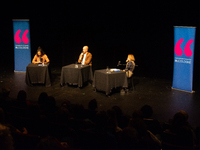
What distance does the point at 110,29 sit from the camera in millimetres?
9695

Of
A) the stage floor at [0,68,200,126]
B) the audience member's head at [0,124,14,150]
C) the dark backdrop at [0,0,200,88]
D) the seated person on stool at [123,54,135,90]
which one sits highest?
the dark backdrop at [0,0,200,88]

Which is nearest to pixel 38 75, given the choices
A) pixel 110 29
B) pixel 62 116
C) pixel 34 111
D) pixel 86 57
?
pixel 86 57

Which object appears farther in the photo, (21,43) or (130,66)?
(21,43)

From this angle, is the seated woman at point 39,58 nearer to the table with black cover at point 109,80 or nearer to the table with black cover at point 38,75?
the table with black cover at point 38,75

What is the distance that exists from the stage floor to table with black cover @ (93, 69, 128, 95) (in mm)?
212

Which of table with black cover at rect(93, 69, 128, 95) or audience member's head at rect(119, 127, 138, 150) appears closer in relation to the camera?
audience member's head at rect(119, 127, 138, 150)

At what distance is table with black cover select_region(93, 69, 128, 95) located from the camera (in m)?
6.13

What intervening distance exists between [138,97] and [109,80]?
860 mm

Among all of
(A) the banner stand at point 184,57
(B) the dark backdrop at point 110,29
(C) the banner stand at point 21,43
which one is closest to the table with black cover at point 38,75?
(C) the banner stand at point 21,43

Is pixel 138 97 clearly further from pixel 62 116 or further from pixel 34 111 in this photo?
pixel 34 111

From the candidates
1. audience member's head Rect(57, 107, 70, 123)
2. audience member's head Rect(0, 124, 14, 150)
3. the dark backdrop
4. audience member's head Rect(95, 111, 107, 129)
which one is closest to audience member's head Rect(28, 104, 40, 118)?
audience member's head Rect(57, 107, 70, 123)

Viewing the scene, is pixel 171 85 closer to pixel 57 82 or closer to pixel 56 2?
pixel 57 82

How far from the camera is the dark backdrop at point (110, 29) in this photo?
8.33m

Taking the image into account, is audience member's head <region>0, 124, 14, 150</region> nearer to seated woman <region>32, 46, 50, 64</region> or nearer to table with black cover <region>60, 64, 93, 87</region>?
table with black cover <region>60, 64, 93, 87</region>
